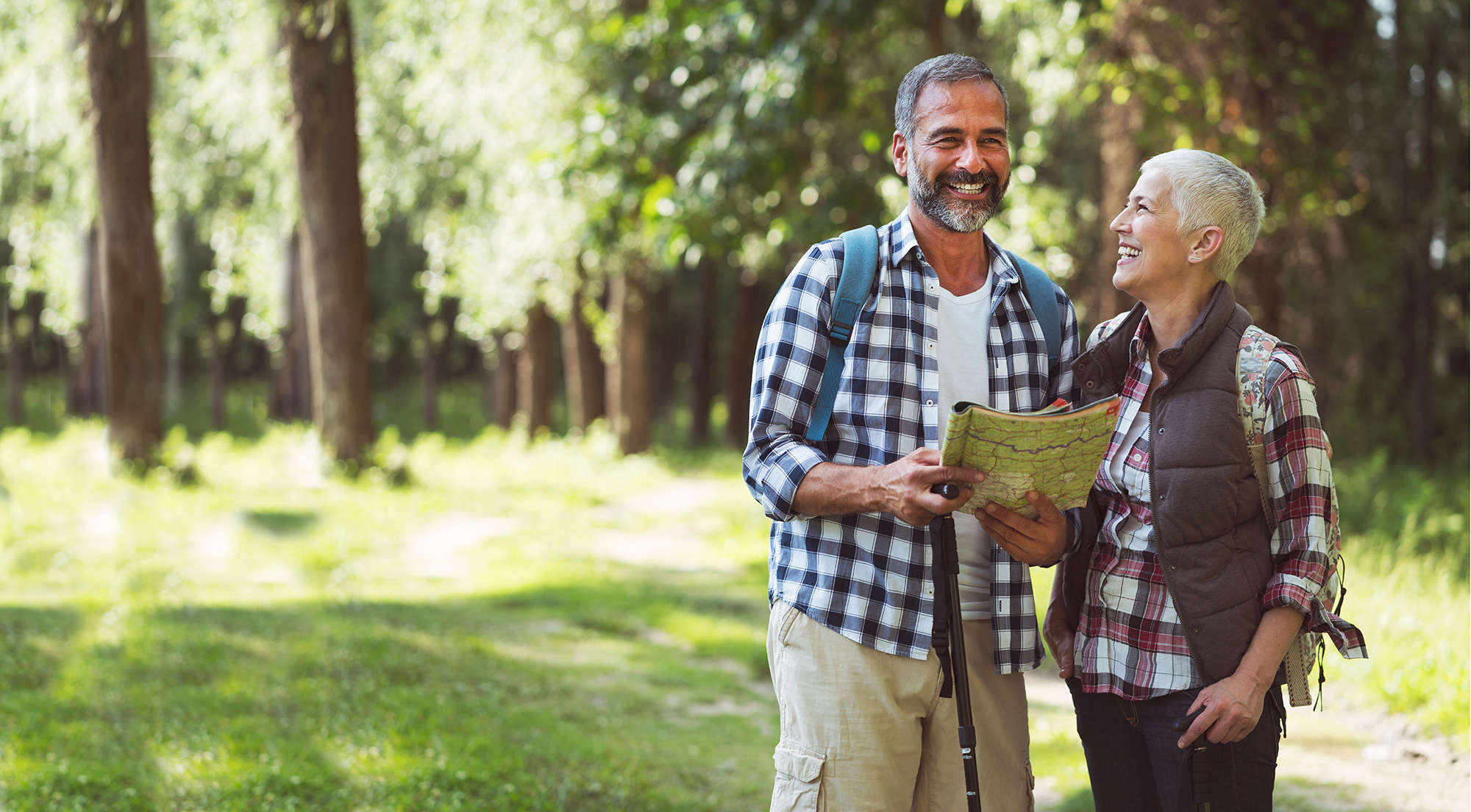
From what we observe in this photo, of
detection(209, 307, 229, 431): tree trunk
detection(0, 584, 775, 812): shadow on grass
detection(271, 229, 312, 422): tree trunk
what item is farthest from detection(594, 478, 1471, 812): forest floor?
detection(209, 307, 229, 431): tree trunk

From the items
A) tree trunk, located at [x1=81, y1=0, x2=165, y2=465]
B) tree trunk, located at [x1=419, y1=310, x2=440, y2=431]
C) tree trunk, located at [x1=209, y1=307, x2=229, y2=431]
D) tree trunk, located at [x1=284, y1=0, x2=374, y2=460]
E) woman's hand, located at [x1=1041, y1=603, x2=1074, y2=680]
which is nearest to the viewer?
woman's hand, located at [x1=1041, y1=603, x2=1074, y2=680]

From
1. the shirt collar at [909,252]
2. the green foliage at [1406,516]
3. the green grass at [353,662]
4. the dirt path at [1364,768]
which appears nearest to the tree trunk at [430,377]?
the green grass at [353,662]

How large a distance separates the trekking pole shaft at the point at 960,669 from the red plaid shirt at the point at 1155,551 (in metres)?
0.30

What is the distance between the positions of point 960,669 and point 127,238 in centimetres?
1356

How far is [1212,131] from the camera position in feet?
24.8

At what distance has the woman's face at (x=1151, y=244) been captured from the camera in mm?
2557

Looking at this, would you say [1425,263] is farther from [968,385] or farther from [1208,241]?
[968,385]

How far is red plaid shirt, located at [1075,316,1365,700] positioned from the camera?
2414 millimetres

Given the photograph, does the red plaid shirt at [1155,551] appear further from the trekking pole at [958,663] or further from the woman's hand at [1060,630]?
the trekking pole at [958,663]

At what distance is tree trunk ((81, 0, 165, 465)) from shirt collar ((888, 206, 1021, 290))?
1224cm

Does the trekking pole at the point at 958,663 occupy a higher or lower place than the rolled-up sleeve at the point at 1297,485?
lower

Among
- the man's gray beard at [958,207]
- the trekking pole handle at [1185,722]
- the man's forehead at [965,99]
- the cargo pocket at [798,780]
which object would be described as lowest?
the cargo pocket at [798,780]

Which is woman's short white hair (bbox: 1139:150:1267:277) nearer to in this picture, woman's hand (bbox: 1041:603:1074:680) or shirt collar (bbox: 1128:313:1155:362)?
shirt collar (bbox: 1128:313:1155:362)

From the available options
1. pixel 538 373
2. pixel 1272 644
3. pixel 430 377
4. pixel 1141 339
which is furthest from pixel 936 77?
pixel 430 377
